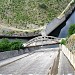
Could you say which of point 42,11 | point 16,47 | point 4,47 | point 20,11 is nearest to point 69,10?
point 42,11

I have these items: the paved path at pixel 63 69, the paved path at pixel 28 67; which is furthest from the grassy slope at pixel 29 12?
the paved path at pixel 63 69

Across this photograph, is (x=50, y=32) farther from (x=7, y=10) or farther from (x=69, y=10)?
(x=7, y=10)

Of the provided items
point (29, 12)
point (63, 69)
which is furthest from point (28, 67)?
point (29, 12)

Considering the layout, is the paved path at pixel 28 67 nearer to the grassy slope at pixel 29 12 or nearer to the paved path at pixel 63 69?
the paved path at pixel 63 69

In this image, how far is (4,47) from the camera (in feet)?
314

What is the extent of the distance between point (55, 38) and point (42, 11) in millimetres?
30360

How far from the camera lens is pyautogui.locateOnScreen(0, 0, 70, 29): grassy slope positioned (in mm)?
184625

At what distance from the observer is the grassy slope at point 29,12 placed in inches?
7269

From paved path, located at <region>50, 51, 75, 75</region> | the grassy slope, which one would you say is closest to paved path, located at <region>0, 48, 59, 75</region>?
paved path, located at <region>50, 51, 75, 75</region>

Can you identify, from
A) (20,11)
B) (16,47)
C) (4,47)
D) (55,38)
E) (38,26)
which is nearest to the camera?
(4,47)

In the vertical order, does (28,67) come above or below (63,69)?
below

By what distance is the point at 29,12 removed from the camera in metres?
195

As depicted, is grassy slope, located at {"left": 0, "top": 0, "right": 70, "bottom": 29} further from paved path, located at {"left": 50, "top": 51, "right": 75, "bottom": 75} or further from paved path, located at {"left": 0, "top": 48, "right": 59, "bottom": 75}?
paved path, located at {"left": 50, "top": 51, "right": 75, "bottom": 75}

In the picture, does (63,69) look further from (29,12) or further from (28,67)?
(29,12)
